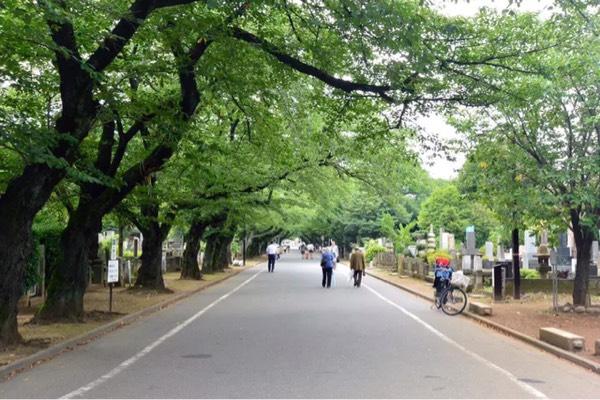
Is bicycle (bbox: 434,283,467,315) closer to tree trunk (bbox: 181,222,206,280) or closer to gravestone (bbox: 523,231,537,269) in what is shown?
tree trunk (bbox: 181,222,206,280)

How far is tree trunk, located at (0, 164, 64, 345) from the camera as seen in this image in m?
10.1

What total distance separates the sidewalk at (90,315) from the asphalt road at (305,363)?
0.61m

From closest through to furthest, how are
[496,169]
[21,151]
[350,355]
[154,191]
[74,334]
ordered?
[21,151] → [350,355] → [74,334] → [496,169] → [154,191]

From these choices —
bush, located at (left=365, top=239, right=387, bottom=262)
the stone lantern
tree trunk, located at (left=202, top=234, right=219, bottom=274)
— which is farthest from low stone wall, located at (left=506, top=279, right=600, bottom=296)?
bush, located at (left=365, top=239, right=387, bottom=262)

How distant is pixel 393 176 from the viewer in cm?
2609

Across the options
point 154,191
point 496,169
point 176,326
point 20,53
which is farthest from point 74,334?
point 496,169

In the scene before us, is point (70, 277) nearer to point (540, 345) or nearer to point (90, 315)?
point (90, 315)

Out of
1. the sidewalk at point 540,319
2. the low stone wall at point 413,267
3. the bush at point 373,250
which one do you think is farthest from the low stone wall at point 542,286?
the bush at point 373,250

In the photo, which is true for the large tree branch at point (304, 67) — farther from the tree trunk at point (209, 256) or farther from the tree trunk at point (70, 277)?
the tree trunk at point (209, 256)

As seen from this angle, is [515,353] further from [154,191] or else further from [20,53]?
[154,191]

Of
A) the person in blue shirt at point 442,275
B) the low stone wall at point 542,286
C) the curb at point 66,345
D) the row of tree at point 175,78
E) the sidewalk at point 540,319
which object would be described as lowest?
the curb at point 66,345

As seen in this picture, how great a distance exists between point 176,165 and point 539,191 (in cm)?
1033

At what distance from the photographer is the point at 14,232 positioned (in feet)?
33.4

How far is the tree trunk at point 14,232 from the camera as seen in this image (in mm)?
10141
